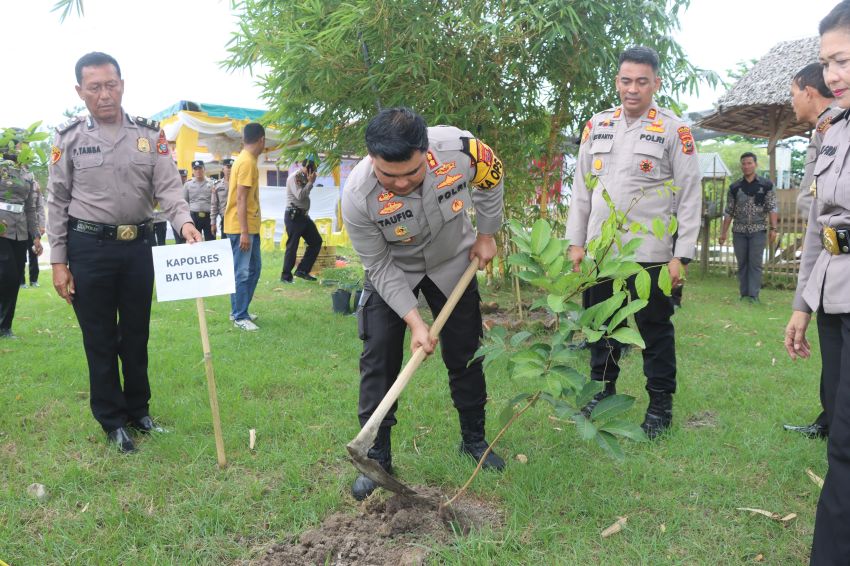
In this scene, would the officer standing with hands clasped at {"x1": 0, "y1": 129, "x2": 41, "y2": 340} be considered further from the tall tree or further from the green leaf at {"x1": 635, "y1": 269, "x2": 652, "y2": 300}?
the green leaf at {"x1": 635, "y1": 269, "x2": 652, "y2": 300}

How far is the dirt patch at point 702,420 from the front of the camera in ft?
11.9

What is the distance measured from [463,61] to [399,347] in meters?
3.38

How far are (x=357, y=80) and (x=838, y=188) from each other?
14.4 ft

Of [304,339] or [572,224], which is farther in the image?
[304,339]

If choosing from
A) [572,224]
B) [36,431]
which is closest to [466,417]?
[572,224]

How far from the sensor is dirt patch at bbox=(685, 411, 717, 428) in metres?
3.62

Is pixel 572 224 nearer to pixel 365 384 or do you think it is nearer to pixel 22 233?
pixel 365 384

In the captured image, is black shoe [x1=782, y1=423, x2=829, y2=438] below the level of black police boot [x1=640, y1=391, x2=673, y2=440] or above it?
below

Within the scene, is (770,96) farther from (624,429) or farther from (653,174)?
(624,429)

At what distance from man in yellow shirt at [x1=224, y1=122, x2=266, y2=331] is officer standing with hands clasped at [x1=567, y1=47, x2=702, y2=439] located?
3.86 metres

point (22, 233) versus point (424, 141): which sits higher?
point (424, 141)

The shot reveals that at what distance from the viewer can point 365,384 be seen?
287cm

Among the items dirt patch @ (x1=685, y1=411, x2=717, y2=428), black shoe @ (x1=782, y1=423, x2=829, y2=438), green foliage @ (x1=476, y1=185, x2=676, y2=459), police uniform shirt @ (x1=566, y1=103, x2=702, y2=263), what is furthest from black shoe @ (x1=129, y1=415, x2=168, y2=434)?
black shoe @ (x1=782, y1=423, x2=829, y2=438)

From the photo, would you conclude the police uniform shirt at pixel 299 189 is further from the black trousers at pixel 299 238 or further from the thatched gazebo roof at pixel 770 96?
the thatched gazebo roof at pixel 770 96
